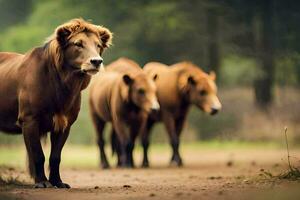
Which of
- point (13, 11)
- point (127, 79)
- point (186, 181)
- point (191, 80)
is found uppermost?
point (13, 11)

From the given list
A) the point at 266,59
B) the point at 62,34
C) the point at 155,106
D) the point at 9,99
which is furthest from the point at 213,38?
the point at 62,34

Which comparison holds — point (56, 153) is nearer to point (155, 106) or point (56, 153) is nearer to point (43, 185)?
point (43, 185)

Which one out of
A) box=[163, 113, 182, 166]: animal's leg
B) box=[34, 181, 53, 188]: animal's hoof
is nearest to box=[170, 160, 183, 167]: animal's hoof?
box=[163, 113, 182, 166]: animal's leg

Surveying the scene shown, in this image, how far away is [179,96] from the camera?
18219 mm

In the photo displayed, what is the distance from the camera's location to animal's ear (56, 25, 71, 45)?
36.9ft

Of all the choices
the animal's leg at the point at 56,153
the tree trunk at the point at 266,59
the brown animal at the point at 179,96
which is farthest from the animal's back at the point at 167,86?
the tree trunk at the point at 266,59

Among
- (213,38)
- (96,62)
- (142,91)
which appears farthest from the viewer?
(213,38)

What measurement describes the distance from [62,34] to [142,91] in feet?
19.1

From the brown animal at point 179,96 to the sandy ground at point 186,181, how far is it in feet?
2.30

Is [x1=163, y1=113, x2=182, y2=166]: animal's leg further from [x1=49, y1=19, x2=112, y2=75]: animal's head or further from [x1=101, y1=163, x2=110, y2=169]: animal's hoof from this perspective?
[x1=49, y1=19, x2=112, y2=75]: animal's head

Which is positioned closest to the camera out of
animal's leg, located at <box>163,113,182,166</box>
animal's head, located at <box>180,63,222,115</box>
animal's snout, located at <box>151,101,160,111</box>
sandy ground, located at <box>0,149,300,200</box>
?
sandy ground, located at <box>0,149,300,200</box>

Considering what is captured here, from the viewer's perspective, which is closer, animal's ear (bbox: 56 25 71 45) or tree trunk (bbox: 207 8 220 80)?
animal's ear (bbox: 56 25 71 45)

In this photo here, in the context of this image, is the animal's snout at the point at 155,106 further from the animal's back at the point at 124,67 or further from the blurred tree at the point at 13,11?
the blurred tree at the point at 13,11

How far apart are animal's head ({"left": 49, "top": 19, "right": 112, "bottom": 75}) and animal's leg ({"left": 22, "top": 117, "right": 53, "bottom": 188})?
756 millimetres
